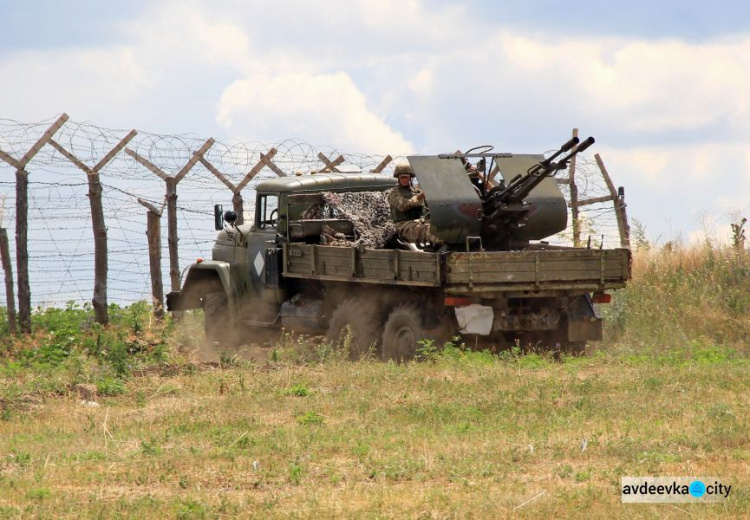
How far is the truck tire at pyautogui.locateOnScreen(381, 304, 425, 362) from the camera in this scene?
45.3 feet

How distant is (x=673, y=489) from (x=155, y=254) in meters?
13.1

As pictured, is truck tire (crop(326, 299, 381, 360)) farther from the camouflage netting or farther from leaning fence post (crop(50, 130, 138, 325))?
leaning fence post (crop(50, 130, 138, 325))

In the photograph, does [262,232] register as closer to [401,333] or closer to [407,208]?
[407,208]

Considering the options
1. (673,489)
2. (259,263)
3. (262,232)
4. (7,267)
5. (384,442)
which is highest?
(262,232)

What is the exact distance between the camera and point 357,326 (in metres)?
14.5

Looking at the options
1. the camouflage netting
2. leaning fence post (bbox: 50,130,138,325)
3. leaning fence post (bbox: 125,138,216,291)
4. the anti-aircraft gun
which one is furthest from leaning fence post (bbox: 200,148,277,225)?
the anti-aircraft gun

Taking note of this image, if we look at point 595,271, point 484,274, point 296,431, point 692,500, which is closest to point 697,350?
point 595,271

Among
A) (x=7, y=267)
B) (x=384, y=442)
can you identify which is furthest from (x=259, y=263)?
(x=384, y=442)

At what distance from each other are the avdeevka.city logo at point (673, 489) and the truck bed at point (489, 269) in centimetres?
562

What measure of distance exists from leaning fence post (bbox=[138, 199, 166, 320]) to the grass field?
A: 160 inches

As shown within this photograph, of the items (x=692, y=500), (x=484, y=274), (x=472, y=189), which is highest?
(x=472, y=189)

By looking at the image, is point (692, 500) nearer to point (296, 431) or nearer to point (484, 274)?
point (296, 431)

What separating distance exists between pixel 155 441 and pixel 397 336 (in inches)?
215

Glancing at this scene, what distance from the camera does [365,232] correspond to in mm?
14953
